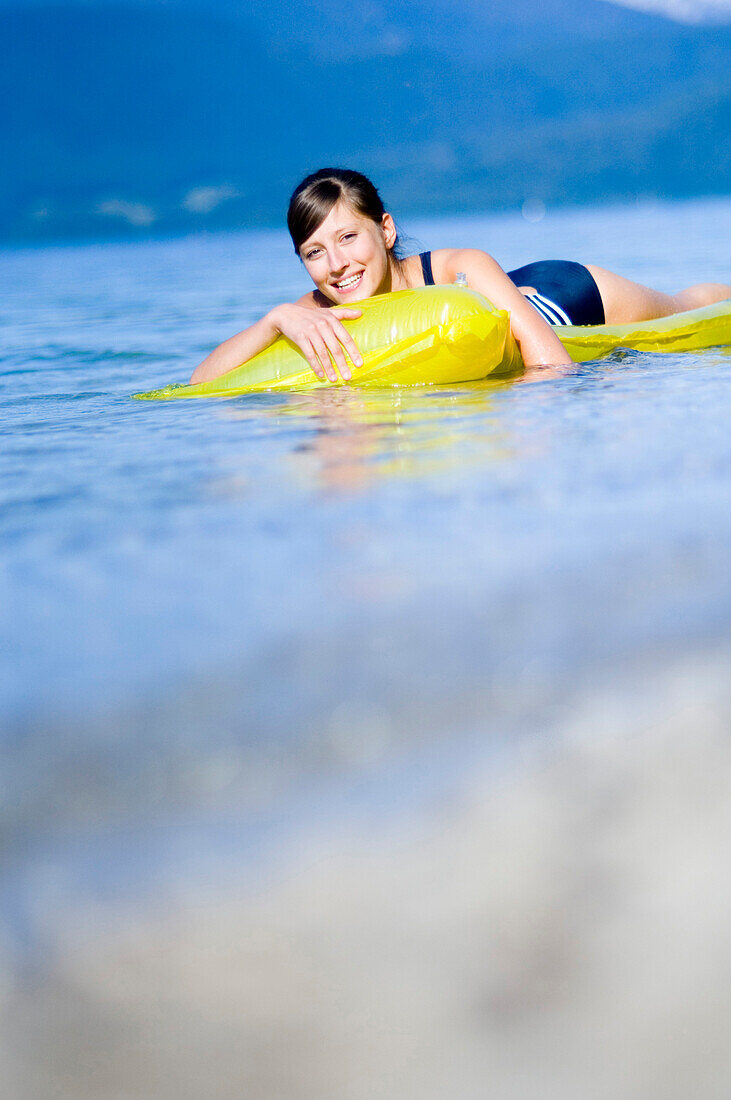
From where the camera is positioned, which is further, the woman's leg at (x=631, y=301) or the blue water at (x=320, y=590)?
the woman's leg at (x=631, y=301)

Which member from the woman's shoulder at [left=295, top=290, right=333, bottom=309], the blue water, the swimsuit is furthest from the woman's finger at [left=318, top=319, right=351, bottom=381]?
the swimsuit

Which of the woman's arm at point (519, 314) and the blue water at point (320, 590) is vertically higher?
the woman's arm at point (519, 314)

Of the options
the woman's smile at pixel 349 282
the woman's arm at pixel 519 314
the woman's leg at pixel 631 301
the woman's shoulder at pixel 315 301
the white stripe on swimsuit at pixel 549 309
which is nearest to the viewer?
the woman's arm at pixel 519 314

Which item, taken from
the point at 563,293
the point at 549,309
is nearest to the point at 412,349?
the point at 549,309

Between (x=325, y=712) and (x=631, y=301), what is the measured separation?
11.3ft

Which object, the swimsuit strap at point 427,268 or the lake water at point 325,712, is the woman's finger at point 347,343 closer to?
the swimsuit strap at point 427,268

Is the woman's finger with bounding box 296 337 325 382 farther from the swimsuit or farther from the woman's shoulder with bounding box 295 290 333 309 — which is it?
the swimsuit

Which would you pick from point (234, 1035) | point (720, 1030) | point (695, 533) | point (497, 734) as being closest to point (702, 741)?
point (497, 734)

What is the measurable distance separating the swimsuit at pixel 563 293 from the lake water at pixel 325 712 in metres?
1.65

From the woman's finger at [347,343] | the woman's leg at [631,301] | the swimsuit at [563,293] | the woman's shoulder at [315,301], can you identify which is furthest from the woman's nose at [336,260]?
the woman's leg at [631,301]

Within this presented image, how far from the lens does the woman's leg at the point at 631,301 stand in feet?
13.1

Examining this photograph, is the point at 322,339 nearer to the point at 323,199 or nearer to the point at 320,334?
the point at 320,334

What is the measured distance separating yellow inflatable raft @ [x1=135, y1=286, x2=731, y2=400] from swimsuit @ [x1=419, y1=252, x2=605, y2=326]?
0.63m

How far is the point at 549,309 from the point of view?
3.74 m
